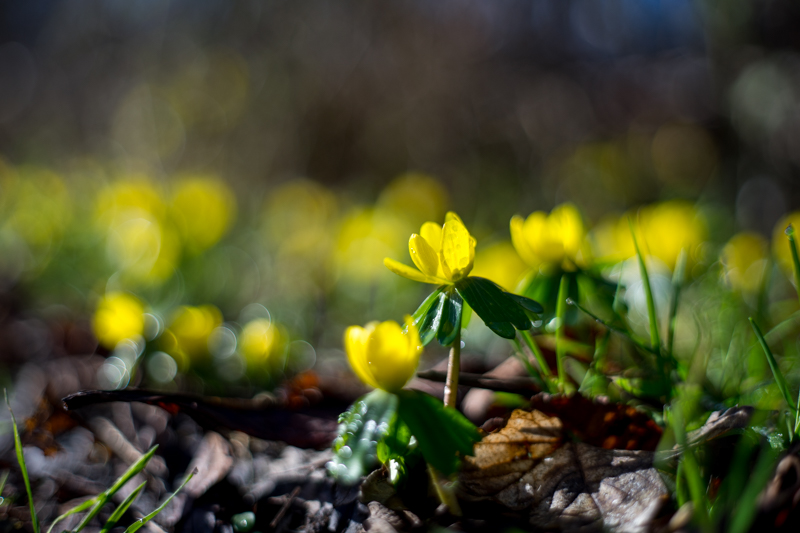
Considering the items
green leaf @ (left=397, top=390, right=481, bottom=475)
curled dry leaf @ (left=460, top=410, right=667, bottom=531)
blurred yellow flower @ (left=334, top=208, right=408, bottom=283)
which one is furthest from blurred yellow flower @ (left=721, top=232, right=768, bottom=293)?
blurred yellow flower @ (left=334, top=208, right=408, bottom=283)

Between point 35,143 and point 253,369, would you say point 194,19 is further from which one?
point 253,369

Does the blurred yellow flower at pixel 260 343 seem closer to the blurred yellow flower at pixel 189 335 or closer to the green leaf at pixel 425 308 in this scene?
the blurred yellow flower at pixel 189 335

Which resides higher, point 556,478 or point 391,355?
point 391,355

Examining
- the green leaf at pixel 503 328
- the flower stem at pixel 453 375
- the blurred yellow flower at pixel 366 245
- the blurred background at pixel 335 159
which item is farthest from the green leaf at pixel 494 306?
the blurred yellow flower at pixel 366 245

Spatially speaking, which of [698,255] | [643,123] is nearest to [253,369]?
[698,255]

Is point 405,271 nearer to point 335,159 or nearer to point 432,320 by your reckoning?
point 432,320

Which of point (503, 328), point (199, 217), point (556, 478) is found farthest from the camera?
point (199, 217)

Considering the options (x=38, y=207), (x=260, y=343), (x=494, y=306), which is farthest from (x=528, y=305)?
(x=38, y=207)
